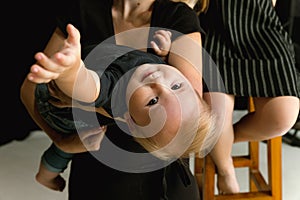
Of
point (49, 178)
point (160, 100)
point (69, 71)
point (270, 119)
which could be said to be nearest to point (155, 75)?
point (160, 100)

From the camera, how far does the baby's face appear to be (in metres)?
0.72

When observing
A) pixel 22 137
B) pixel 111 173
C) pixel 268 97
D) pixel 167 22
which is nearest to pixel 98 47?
pixel 167 22

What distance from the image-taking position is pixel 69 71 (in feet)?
1.92

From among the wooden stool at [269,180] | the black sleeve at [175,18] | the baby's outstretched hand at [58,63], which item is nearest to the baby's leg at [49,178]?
the wooden stool at [269,180]

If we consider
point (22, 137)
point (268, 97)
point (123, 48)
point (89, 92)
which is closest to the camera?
point (89, 92)

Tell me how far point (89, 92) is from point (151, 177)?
1.14 feet

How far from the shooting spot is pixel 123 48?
822 mm

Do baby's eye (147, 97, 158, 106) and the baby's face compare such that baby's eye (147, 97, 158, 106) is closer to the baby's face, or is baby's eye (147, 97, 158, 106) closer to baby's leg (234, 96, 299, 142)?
the baby's face

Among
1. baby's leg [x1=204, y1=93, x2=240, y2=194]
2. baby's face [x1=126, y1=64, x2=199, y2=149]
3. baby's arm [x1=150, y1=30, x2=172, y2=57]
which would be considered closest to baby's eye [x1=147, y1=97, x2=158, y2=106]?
baby's face [x1=126, y1=64, x2=199, y2=149]

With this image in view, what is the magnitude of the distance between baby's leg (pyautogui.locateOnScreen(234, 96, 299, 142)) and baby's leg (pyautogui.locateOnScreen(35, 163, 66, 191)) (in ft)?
1.37

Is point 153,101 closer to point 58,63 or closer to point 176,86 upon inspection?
point 176,86

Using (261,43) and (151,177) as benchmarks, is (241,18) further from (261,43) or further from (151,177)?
(151,177)

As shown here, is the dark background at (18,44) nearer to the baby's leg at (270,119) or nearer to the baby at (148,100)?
the baby's leg at (270,119)

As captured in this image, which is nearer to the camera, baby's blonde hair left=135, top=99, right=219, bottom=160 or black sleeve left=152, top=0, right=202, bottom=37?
baby's blonde hair left=135, top=99, right=219, bottom=160
